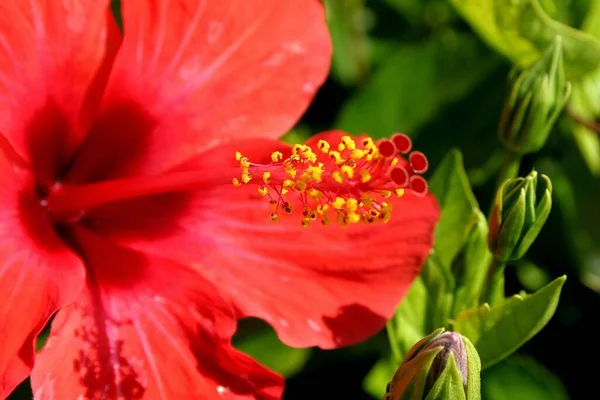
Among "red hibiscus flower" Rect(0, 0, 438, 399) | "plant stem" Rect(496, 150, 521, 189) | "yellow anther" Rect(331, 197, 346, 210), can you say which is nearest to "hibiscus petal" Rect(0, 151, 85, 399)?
"red hibiscus flower" Rect(0, 0, 438, 399)

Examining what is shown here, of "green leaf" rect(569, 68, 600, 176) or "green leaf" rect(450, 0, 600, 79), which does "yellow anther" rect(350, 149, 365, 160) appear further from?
"green leaf" rect(569, 68, 600, 176)

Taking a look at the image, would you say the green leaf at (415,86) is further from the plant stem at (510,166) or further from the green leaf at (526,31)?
the plant stem at (510,166)

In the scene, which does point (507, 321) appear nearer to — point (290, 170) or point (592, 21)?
point (290, 170)

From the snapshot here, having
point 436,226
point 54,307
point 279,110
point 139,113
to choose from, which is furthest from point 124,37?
point 436,226

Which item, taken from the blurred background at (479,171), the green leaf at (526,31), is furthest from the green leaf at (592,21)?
the green leaf at (526,31)

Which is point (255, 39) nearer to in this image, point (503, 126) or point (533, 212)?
point (503, 126)
